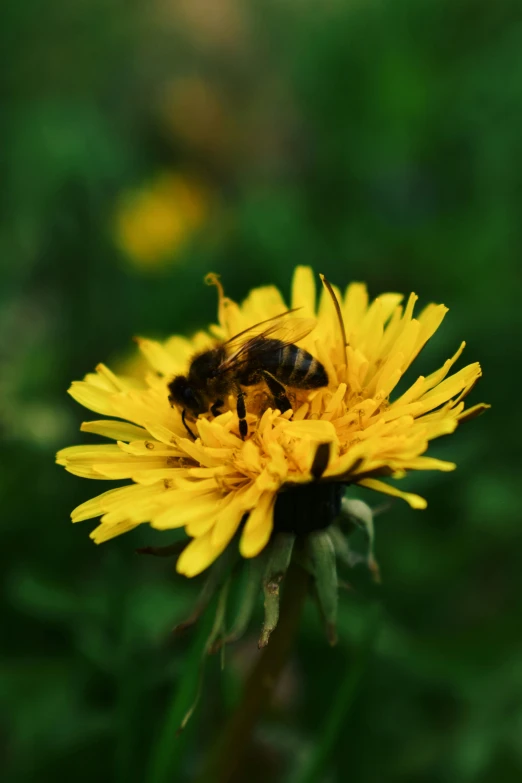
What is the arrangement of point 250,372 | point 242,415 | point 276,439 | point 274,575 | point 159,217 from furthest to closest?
1. point 159,217
2. point 250,372
3. point 242,415
4. point 276,439
5. point 274,575

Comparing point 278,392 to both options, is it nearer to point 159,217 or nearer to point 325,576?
point 325,576

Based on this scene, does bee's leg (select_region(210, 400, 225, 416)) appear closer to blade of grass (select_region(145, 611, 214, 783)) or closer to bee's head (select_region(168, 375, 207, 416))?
bee's head (select_region(168, 375, 207, 416))

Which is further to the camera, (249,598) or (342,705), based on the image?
(342,705)

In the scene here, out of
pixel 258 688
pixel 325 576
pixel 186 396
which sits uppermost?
pixel 186 396

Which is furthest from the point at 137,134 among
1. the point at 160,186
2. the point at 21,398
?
the point at 21,398

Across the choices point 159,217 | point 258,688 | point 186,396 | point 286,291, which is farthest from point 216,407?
point 159,217

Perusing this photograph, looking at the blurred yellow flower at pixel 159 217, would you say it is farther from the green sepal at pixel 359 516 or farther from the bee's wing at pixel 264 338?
the green sepal at pixel 359 516

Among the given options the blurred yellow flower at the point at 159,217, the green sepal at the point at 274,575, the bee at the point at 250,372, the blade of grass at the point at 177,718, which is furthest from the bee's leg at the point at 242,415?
the blurred yellow flower at the point at 159,217

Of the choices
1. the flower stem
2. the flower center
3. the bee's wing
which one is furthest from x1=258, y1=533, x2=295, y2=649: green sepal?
the bee's wing
